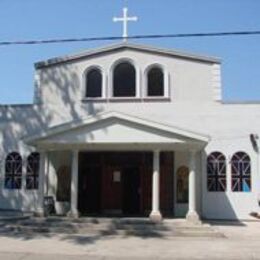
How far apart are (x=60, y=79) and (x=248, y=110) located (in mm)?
8140

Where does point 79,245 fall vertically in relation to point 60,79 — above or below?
below

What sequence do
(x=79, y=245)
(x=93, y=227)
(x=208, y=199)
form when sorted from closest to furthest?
(x=79, y=245) < (x=93, y=227) < (x=208, y=199)

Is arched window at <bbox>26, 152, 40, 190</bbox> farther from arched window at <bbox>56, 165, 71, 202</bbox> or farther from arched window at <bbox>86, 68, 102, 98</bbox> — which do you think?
arched window at <bbox>86, 68, 102, 98</bbox>

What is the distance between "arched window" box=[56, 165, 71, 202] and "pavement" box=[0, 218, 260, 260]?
4.74 metres

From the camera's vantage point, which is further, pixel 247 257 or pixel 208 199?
pixel 208 199

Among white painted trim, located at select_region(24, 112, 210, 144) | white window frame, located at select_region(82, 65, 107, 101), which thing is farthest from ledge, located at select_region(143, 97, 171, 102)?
white painted trim, located at select_region(24, 112, 210, 144)

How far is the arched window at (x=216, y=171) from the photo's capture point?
20.2 meters

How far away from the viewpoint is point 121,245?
1400cm

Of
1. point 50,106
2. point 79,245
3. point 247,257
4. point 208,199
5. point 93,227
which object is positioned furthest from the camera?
point 50,106

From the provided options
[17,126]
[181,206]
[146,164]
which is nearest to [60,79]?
[17,126]

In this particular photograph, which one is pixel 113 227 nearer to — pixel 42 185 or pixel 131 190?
pixel 42 185

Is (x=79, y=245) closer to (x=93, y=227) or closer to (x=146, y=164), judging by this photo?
(x=93, y=227)

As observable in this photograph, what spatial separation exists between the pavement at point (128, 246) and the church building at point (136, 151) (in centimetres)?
343

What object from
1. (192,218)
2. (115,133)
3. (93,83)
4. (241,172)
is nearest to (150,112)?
(93,83)
